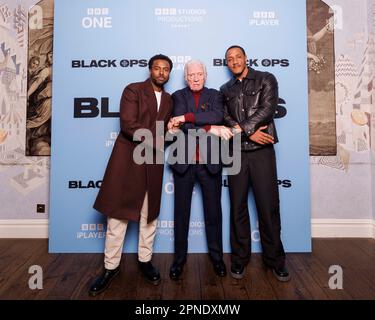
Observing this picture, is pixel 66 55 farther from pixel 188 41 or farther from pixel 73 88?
pixel 188 41

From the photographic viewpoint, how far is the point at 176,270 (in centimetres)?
215

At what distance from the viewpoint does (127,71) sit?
2629 millimetres

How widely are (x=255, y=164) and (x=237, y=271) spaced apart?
0.78 m

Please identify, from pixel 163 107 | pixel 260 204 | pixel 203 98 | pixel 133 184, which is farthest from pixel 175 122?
pixel 260 204

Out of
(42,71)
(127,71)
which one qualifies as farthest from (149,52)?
(42,71)

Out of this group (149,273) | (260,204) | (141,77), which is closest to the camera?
(149,273)

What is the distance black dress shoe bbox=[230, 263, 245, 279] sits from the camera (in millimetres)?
2123

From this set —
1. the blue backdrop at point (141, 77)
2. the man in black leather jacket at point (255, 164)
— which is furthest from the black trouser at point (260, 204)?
the blue backdrop at point (141, 77)

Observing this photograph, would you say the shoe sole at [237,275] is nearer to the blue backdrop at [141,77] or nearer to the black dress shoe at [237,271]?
the black dress shoe at [237,271]

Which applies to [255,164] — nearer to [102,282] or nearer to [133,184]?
[133,184]

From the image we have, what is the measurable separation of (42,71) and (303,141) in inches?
102

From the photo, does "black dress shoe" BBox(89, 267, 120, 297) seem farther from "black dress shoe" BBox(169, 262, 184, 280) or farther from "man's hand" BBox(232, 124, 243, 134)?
"man's hand" BBox(232, 124, 243, 134)

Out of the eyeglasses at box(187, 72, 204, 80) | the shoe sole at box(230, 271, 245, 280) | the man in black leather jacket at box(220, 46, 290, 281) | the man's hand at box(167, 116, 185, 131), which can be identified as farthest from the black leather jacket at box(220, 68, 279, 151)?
the shoe sole at box(230, 271, 245, 280)

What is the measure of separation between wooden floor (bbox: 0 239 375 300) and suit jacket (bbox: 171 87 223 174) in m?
0.79
